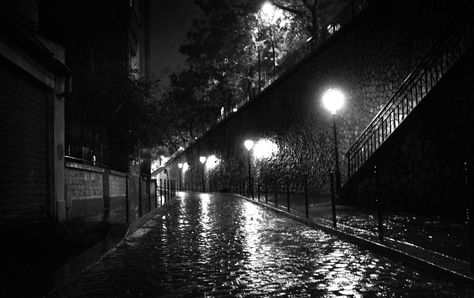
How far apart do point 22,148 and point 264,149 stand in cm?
2438

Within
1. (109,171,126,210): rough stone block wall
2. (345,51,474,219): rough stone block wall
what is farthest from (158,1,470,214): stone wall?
(109,171,126,210): rough stone block wall

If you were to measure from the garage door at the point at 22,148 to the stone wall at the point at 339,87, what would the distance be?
7.00 metres

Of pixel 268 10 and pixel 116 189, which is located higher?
pixel 268 10

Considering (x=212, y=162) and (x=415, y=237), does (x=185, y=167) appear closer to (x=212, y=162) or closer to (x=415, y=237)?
(x=212, y=162)

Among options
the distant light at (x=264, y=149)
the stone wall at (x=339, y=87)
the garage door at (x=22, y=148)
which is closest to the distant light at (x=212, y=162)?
the stone wall at (x=339, y=87)

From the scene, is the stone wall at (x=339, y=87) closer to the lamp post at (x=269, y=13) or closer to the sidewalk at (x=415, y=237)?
the sidewalk at (x=415, y=237)

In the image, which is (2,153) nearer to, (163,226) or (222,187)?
(163,226)

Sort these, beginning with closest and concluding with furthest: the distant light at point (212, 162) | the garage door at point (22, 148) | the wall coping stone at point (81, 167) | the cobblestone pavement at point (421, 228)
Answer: the cobblestone pavement at point (421, 228) < the garage door at point (22, 148) < the wall coping stone at point (81, 167) < the distant light at point (212, 162)

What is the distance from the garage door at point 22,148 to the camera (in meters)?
9.47

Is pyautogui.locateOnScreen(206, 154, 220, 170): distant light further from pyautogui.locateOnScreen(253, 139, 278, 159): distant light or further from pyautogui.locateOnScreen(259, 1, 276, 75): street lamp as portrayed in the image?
pyautogui.locateOnScreen(259, 1, 276, 75): street lamp

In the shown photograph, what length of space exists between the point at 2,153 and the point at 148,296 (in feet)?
18.7

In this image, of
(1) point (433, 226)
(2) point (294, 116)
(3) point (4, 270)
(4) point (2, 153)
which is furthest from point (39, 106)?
(2) point (294, 116)

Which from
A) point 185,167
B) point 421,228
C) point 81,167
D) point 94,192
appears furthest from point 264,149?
point 185,167

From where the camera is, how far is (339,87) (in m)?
22.7
